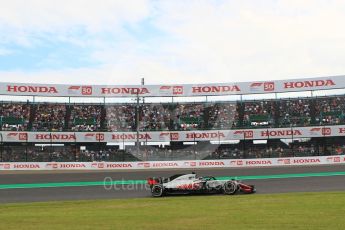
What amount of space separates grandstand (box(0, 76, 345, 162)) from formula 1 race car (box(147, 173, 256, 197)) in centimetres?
2108

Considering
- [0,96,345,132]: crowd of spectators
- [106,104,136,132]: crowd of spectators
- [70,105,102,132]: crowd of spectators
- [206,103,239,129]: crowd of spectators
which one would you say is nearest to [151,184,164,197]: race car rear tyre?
[0,96,345,132]: crowd of spectators

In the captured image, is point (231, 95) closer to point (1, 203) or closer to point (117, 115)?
point (117, 115)

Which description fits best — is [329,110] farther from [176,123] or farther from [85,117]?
[85,117]

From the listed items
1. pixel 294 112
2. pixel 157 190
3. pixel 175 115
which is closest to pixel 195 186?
pixel 157 190

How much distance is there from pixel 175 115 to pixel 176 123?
1473mm

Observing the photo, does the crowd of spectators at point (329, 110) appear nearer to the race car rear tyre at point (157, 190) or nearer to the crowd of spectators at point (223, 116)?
the crowd of spectators at point (223, 116)

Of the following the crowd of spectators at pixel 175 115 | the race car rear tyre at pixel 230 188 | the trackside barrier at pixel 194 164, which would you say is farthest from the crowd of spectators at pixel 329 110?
the race car rear tyre at pixel 230 188

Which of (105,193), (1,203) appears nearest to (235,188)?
(105,193)

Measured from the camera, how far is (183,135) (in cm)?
4297

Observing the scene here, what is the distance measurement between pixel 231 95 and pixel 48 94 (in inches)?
749

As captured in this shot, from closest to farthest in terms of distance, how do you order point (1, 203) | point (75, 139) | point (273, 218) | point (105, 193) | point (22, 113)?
point (273, 218) → point (1, 203) → point (105, 193) → point (75, 139) → point (22, 113)

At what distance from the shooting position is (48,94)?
45438 mm

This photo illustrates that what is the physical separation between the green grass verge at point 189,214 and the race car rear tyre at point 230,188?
2.67ft

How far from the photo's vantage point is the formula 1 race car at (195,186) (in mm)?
17000
